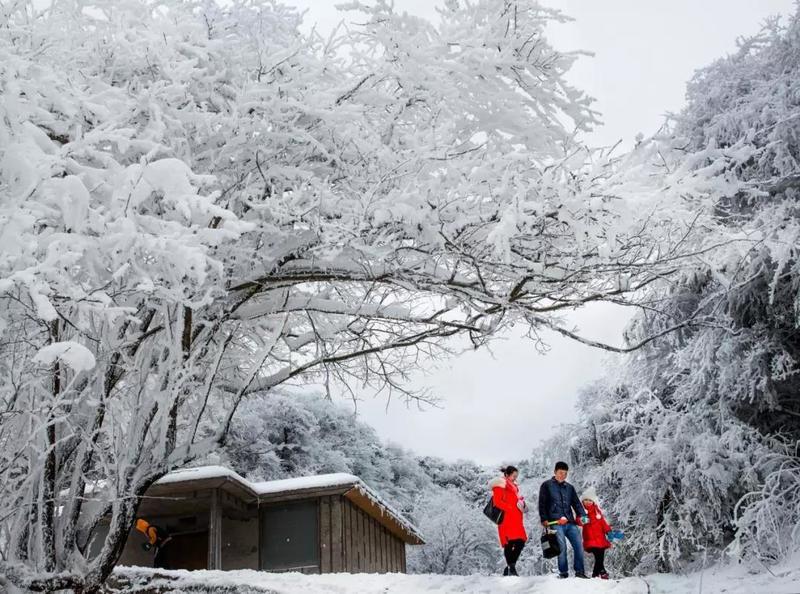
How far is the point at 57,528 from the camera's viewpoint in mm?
5594

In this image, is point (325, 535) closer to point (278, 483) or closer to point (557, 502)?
point (278, 483)

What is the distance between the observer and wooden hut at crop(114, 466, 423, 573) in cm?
1491

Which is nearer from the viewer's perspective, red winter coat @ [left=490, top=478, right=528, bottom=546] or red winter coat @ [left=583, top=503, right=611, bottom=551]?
red winter coat @ [left=490, top=478, right=528, bottom=546]

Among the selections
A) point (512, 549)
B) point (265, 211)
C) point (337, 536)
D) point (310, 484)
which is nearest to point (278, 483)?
point (310, 484)

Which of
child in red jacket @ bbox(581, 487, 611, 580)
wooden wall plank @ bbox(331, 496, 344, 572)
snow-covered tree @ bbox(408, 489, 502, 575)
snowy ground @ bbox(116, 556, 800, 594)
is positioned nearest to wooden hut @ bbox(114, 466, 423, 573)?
wooden wall plank @ bbox(331, 496, 344, 572)

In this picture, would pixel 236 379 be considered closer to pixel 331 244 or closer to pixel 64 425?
pixel 64 425

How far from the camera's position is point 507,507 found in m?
8.01

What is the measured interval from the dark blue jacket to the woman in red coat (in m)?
0.24

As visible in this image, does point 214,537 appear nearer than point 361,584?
No

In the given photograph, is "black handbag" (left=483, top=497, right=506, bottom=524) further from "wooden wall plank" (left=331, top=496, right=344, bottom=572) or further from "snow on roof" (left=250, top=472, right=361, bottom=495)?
"wooden wall plank" (left=331, top=496, right=344, bottom=572)

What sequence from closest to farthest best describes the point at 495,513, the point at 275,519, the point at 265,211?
the point at 265,211 < the point at 495,513 < the point at 275,519

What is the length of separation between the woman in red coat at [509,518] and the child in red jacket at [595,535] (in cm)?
85

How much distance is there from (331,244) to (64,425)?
250 cm

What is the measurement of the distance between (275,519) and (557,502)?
9.66 metres
